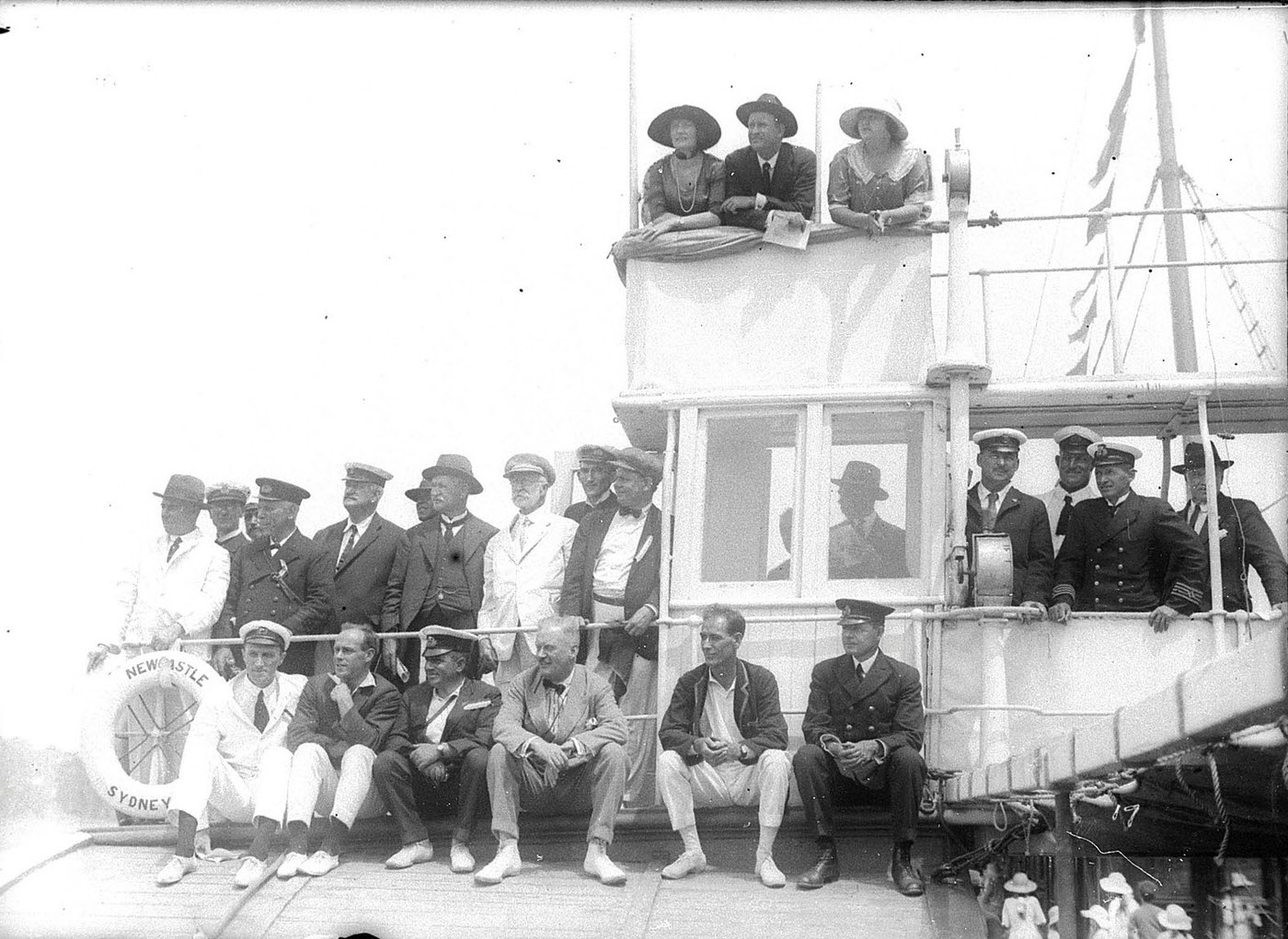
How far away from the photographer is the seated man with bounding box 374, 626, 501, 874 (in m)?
7.61

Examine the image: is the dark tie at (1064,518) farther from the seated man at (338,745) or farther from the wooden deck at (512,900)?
the seated man at (338,745)

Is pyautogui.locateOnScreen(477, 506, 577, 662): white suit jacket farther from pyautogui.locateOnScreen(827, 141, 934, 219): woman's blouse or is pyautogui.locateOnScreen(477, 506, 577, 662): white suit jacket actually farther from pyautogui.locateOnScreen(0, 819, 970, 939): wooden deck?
pyautogui.locateOnScreen(827, 141, 934, 219): woman's blouse

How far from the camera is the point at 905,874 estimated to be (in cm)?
707

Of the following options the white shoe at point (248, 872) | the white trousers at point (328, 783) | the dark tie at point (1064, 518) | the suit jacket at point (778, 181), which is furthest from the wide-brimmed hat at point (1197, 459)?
the white shoe at point (248, 872)

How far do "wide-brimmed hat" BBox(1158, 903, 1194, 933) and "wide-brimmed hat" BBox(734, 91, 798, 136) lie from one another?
485 cm

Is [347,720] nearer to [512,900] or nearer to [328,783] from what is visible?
[328,783]

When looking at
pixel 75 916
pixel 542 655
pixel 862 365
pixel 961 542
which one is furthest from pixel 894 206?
pixel 75 916

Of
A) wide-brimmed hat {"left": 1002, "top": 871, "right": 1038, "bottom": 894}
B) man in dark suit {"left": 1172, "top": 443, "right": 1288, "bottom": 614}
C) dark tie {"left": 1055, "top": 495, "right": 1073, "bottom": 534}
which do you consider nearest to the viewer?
wide-brimmed hat {"left": 1002, "top": 871, "right": 1038, "bottom": 894}

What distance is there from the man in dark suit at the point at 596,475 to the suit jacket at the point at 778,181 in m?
1.66

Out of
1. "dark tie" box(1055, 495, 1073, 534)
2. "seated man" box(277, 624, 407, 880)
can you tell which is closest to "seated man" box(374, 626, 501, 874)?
"seated man" box(277, 624, 407, 880)

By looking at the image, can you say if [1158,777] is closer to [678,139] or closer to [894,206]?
[894,206]

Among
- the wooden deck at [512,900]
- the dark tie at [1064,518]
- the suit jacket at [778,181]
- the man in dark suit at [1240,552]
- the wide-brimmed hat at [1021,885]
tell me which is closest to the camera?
the wide-brimmed hat at [1021,885]

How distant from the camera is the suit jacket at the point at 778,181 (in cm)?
872

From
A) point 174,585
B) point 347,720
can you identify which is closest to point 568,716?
point 347,720
